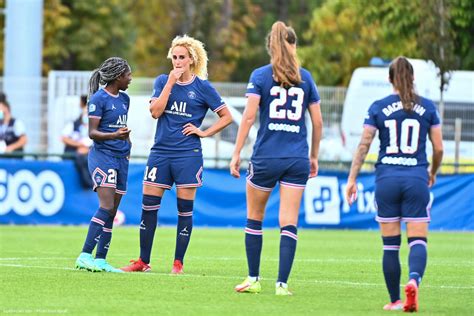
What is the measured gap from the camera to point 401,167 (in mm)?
10078

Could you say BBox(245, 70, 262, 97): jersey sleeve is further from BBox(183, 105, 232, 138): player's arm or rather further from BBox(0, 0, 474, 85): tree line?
BBox(0, 0, 474, 85): tree line

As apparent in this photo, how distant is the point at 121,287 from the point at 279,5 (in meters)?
56.4

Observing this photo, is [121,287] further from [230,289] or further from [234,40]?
[234,40]

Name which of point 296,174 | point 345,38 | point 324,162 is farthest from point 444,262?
point 345,38

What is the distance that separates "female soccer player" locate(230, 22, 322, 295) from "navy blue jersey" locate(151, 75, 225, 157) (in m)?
1.76

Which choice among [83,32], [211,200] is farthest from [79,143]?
[83,32]

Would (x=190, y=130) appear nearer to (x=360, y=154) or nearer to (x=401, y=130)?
(x=360, y=154)

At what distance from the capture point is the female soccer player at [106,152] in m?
12.6

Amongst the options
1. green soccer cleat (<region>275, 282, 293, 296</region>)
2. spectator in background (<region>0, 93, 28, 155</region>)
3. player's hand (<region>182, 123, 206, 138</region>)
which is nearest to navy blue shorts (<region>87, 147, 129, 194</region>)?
player's hand (<region>182, 123, 206, 138</region>)

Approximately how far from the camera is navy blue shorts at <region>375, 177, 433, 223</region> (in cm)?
1002

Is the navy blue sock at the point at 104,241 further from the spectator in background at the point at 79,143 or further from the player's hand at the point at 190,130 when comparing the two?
the spectator in background at the point at 79,143

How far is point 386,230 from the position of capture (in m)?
10.1

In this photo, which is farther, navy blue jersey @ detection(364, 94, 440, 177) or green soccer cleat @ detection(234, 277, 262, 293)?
green soccer cleat @ detection(234, 277, 262, 293)

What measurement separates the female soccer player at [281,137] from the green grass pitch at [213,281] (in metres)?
0.58
